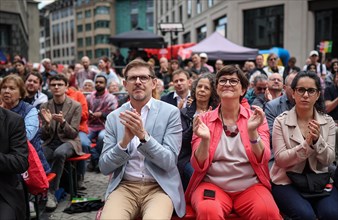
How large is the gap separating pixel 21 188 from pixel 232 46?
13.8 meters

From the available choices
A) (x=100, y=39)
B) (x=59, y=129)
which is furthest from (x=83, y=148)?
(x=100, y=39)

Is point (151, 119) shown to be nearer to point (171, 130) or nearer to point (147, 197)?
point (171, 130)

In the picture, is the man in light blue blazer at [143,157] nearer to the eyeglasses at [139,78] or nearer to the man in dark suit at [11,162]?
the eyeglasses at [139,78]

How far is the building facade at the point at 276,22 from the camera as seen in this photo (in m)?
21.9

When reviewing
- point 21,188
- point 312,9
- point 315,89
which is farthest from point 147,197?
point 312,9

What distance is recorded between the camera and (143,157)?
3.38 meters

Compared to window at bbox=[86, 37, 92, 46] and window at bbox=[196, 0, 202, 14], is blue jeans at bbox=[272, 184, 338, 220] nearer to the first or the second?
A: window at bbox=[196, 0, 202, 14]

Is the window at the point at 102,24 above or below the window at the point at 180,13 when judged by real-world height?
above

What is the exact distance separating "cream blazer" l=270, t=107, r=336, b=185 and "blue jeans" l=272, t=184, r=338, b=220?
11cm

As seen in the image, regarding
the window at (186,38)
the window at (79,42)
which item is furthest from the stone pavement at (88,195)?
the window at (79,42)

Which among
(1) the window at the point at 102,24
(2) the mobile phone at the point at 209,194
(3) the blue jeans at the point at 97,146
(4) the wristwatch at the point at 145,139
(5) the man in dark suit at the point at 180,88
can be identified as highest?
(1) the window at the point at 102,24

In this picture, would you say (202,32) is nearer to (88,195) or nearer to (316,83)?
(88,195)

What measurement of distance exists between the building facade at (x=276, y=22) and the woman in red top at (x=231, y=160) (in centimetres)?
1787

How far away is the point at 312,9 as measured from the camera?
22.0 metres
